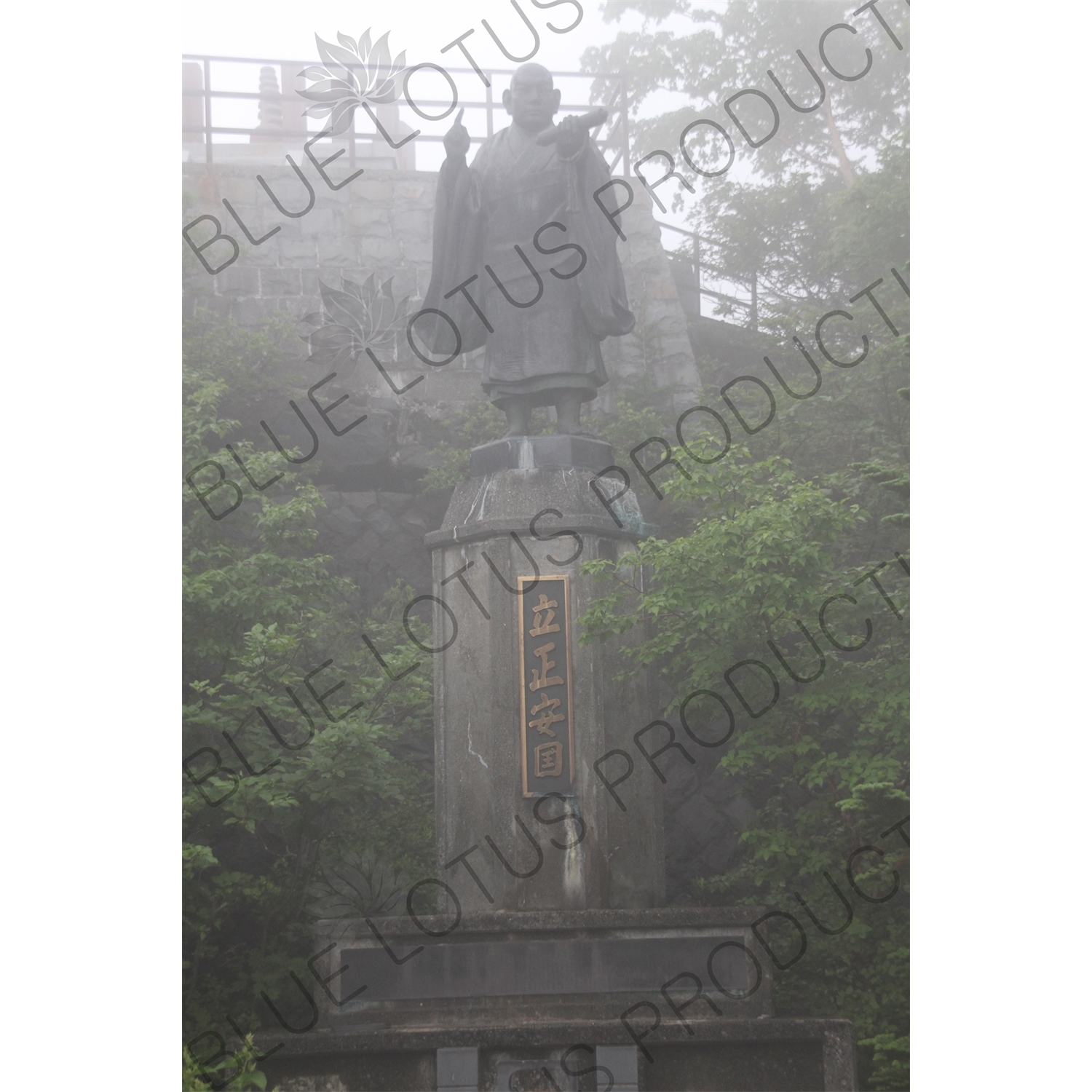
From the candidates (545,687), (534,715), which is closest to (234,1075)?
(534,715)

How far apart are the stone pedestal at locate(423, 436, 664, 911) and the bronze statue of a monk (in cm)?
48

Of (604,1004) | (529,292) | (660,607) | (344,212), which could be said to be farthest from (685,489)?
(344,212)

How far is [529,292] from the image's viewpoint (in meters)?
6.04

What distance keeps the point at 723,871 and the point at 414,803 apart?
2.07 metres

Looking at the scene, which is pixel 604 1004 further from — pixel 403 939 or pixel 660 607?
pixel 660 607

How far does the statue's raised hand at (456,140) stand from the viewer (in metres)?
5.96

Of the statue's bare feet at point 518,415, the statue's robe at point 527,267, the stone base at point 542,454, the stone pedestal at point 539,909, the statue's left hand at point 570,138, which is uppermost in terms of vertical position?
the statue's left hand at point 570,138

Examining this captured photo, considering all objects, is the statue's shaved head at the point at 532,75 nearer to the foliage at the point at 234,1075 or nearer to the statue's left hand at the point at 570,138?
the statue's left hand at the point at 570,138

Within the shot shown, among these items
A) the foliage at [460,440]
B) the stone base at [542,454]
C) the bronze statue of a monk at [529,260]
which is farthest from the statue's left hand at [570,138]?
the foliage at [460,440]

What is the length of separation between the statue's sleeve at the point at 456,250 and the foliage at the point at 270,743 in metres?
1.48

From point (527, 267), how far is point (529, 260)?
0.04m

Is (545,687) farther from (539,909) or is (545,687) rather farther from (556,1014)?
(556,1014)

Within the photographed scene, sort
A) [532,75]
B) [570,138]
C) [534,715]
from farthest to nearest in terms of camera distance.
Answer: [532,75] → [570,138] → [534,715]

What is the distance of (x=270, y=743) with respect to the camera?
6.34m
